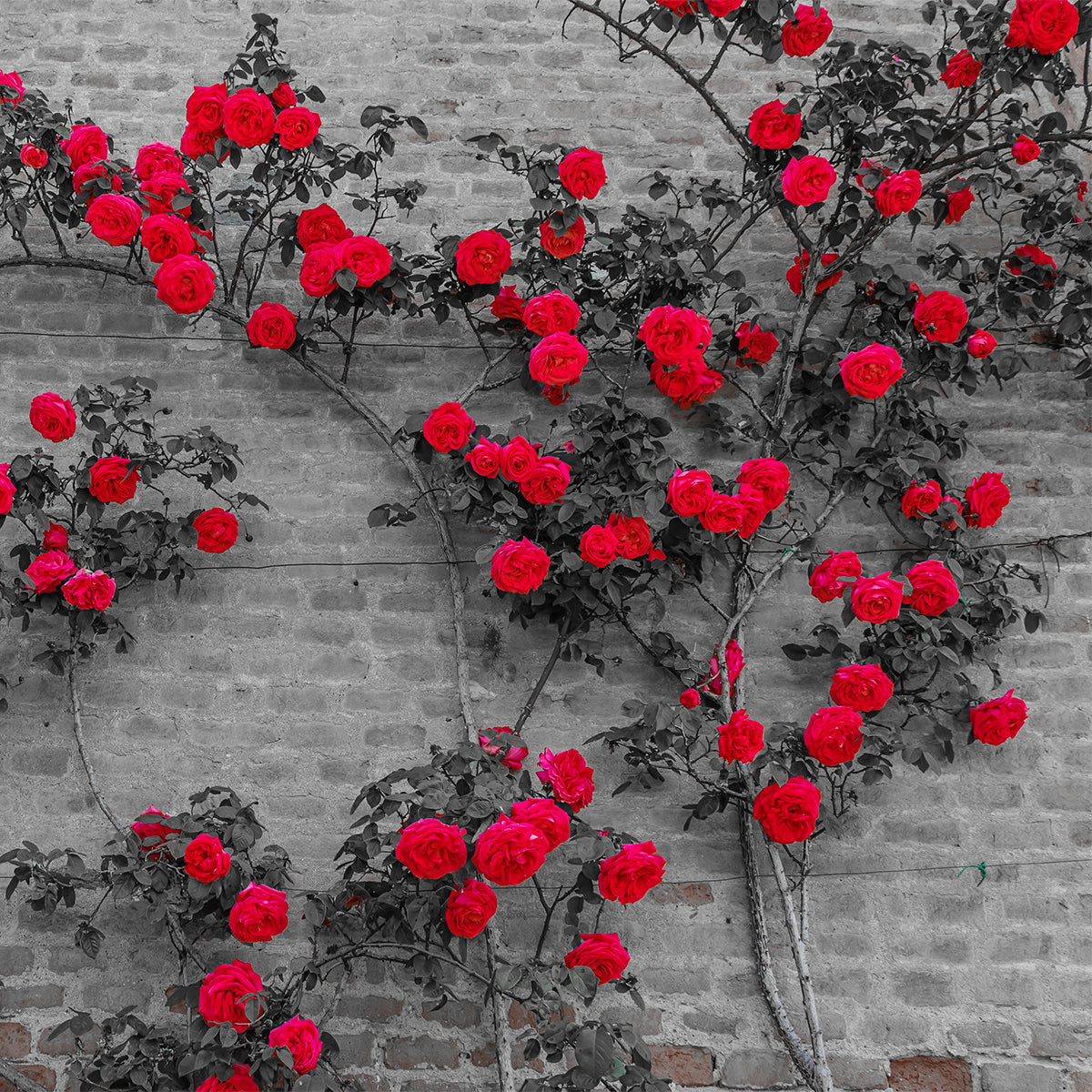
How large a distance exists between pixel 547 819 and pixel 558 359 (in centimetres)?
103

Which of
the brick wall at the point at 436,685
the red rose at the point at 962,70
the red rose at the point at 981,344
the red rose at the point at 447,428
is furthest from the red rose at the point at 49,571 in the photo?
the red rose at the point at 962,70

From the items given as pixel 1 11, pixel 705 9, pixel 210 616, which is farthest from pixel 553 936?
pixel 1 11

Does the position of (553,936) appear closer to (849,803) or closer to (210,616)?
(849,803)

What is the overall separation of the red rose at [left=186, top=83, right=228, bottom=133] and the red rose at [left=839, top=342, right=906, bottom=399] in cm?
164

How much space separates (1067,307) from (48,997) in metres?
2.99

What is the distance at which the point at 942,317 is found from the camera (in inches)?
104

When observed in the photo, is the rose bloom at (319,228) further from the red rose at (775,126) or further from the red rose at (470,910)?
the red rose at (470,910)

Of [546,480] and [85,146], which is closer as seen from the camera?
[546,480]

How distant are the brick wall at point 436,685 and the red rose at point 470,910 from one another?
0.97ft

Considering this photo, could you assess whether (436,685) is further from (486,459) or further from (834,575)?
(834,575)

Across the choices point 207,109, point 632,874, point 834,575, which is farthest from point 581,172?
point 632,874

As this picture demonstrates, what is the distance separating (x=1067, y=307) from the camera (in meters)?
2.72

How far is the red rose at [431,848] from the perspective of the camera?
2.06 m

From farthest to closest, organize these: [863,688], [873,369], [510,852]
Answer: [873,369]
[863,688]
[510,852]
